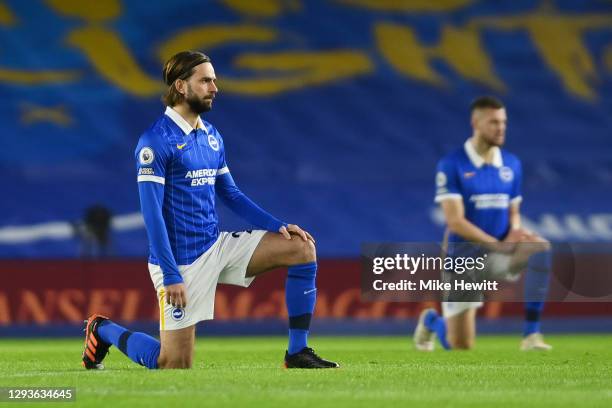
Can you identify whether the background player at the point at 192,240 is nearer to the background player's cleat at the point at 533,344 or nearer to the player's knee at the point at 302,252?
the player's knee at the point at 302,252

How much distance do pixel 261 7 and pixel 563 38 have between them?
4744 mm

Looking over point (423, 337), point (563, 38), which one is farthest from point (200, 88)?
point (563, 38)

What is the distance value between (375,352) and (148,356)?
3.34 m

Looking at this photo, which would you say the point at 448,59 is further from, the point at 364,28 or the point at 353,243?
the point at 353,243

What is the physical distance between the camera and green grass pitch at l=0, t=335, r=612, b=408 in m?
4.88

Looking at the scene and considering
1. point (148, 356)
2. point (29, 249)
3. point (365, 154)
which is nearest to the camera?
point (148, 356)

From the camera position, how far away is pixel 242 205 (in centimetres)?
670

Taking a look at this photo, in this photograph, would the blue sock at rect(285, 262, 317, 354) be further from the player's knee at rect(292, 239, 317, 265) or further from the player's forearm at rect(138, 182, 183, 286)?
the player's forearm at rect(138, 182, 183, 286)

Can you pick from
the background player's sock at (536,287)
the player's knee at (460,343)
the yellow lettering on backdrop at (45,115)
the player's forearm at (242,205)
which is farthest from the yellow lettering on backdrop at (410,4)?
the player's forearm at (242,205)

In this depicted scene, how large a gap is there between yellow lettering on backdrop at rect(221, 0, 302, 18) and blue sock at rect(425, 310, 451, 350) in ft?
32.1

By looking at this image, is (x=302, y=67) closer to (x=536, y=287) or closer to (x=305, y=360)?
(x=536, y=287)

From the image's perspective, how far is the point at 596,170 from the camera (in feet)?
59.4

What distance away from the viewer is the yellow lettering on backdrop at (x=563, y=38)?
18.9 meters

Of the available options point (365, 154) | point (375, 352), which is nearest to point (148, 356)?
point (375, 352)
